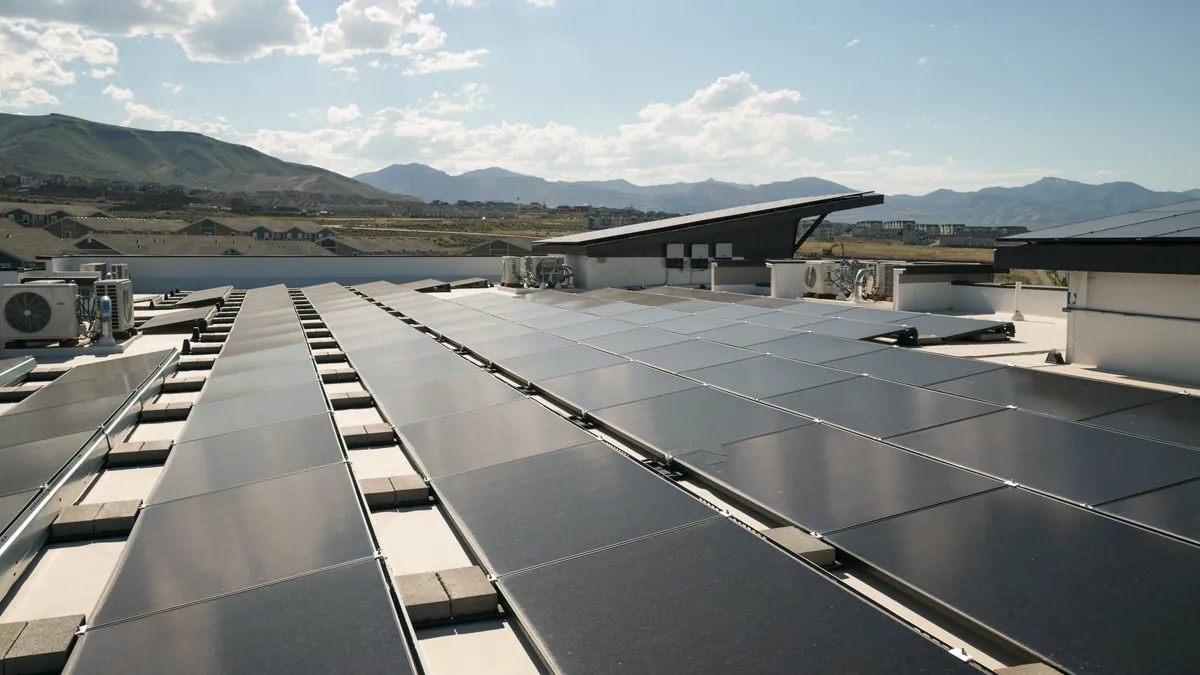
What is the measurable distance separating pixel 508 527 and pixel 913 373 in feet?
22.5

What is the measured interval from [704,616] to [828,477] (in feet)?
9.06

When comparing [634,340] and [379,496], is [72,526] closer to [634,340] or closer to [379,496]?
[379,496]

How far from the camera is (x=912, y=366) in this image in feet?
37.0

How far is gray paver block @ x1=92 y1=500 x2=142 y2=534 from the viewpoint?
7.16m

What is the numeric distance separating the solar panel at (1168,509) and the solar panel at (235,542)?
202 inches

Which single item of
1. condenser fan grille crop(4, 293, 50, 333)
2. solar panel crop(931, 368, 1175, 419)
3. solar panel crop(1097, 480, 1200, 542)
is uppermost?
condenser fan grille crop(4, 293, 50, 333)

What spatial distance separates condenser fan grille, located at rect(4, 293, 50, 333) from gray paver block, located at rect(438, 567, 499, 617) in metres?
18.6

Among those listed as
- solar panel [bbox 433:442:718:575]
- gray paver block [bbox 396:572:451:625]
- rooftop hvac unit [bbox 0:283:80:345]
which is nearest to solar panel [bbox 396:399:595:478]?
solar panel [bbox 433:442:718:575]

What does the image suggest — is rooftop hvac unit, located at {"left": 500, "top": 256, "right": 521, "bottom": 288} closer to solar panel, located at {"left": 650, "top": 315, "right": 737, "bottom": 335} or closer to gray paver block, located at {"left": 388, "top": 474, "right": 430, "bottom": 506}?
solar panel, located at {"left": 650, "top": 315, "right": 737, "bottom": 335}

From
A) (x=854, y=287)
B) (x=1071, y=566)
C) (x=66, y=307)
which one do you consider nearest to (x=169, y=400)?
(x=66, y=307)

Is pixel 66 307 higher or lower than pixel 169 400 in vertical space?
higher

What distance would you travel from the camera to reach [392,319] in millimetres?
23641

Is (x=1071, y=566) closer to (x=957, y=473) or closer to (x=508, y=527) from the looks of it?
(x=957, y=473)

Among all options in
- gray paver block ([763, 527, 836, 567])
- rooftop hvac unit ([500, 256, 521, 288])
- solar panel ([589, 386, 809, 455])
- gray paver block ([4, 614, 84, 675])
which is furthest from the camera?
rooftop hvac unit ([500, 256, 521, 288])
